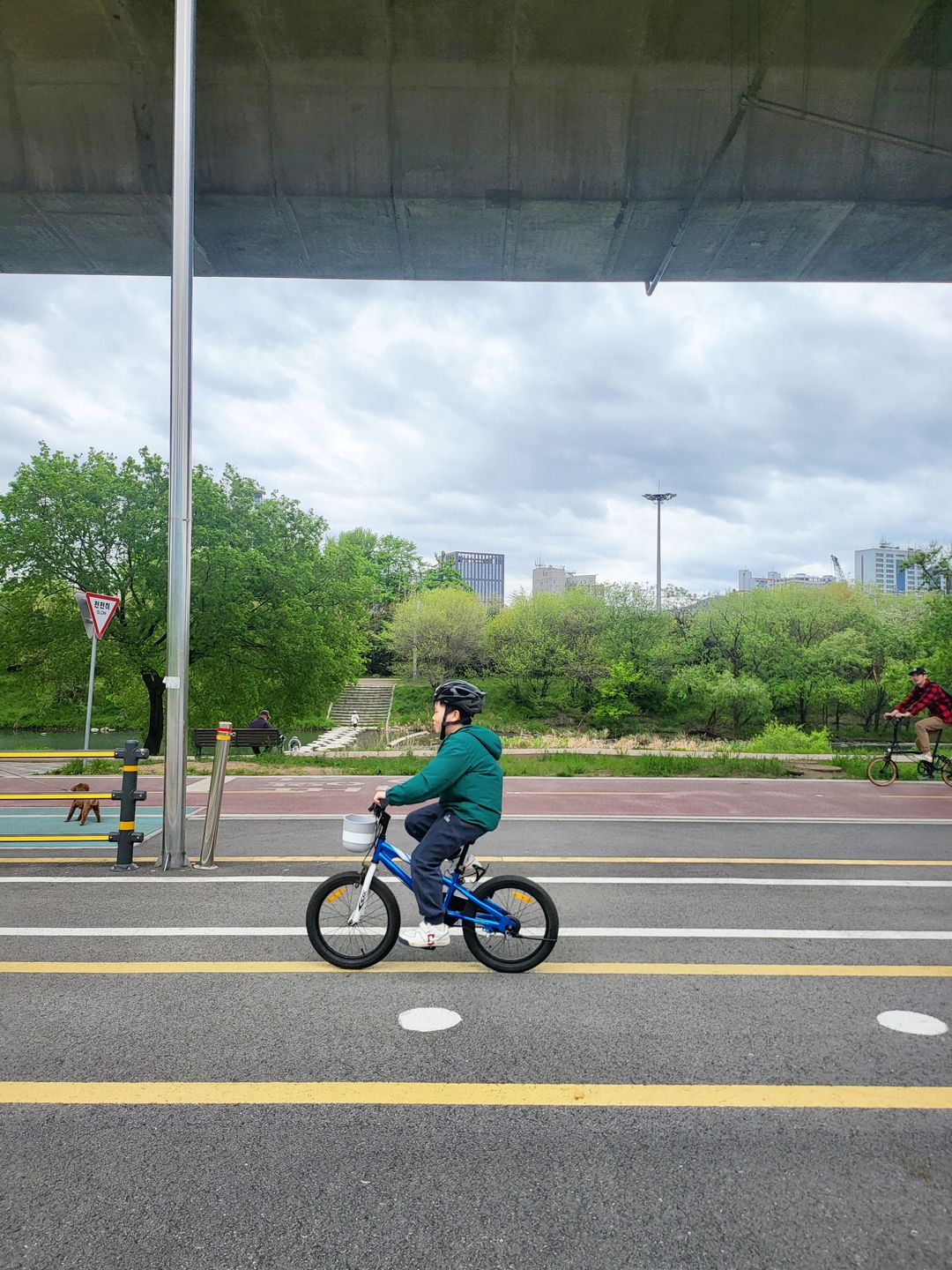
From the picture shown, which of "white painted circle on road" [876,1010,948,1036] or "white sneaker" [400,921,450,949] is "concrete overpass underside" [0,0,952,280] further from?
"white painted circle on road" [876,1010,948,1036]

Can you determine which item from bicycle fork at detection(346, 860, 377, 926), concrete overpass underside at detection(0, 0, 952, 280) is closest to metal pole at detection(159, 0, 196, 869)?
concrete overpass underside at detection(0, 0, 952, 280)

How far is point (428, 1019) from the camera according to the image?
451cm

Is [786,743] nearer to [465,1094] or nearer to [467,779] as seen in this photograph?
[467,779]

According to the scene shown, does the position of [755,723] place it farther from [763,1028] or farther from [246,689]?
[763,1028]

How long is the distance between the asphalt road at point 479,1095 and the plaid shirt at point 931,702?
852 centimetres

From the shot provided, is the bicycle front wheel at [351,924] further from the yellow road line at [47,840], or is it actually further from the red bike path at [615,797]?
the red bike path at [615,797]

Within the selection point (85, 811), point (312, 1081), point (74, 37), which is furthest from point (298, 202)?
point (312, 1081)

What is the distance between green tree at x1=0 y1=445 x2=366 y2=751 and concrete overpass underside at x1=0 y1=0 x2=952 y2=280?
67.5ft

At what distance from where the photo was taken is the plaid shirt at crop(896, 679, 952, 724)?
14.3 m

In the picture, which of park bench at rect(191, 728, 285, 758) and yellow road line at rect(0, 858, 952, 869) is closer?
yellow road line at rect(0, 858, 952, 869)

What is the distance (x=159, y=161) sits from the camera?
1010cm

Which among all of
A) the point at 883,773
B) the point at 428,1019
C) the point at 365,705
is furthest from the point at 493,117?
the point at 365,705

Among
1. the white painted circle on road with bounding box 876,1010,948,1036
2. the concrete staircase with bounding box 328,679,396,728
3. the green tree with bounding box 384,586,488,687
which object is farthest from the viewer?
the green tree with bounding box 384,586,488,687

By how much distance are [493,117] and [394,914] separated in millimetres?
8885
